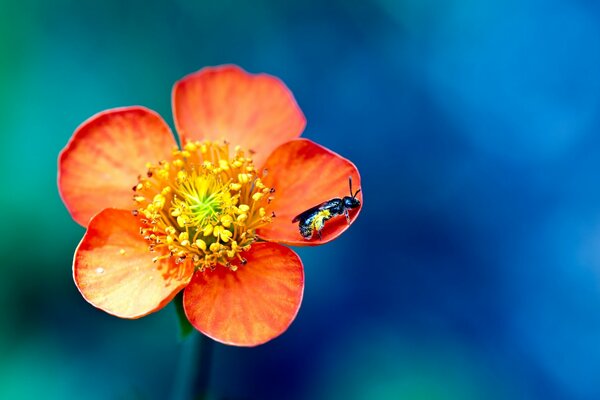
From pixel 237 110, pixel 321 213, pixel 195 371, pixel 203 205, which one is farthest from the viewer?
pixel 195 371

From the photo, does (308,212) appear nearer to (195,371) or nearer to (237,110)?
(237,110)

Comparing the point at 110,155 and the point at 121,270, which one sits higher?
the point at 110,155

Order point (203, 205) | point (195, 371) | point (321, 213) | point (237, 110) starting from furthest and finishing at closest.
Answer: point (195, 371) → point (237, 110) → point (203, 205) → point (321, 213)

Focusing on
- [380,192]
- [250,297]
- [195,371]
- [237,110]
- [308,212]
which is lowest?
[195,371]

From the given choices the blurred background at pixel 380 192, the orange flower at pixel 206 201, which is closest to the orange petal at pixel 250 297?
the orange flower at pixel 206 201

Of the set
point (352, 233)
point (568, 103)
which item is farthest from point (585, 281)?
point (352, 233)

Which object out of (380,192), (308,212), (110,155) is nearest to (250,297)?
(308,212)

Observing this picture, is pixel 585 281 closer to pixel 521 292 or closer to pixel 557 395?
pixel 521 292

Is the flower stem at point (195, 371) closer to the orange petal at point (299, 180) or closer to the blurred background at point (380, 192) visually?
the blurred background at point (380, 192)
